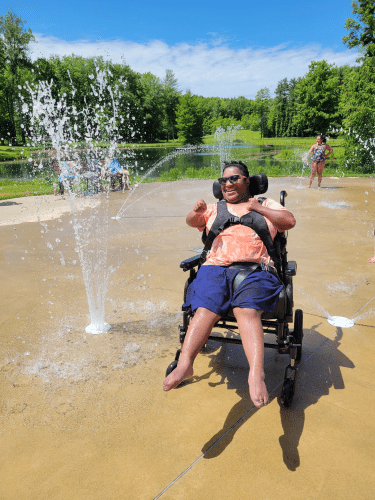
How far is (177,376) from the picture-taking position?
2.11 metres

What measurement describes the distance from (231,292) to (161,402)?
0.90m

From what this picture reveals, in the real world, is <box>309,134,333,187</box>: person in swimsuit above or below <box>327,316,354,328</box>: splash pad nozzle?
above

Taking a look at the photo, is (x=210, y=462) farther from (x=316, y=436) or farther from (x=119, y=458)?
(x=316, y=436)

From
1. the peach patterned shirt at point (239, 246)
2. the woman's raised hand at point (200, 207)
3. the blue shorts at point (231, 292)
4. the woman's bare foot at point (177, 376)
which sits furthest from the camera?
the woman's raised hand at point (200, 207)

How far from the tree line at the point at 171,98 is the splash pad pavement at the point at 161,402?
16.3 metres

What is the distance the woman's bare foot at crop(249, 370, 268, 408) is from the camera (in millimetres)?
1931

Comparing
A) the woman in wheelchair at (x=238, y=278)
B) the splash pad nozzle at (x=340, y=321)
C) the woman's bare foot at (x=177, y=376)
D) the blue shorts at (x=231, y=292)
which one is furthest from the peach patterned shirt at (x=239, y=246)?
the splash pad nozzle at (x=340, y=321)

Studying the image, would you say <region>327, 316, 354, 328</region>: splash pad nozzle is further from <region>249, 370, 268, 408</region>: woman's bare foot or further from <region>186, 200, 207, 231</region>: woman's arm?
<region>249, 370, 268, 408</region>: woman's bare foot

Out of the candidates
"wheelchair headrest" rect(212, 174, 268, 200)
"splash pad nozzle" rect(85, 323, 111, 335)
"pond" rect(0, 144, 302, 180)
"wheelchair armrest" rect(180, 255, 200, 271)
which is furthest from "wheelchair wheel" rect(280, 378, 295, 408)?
"pond" rect(0, 144, 302, 180)

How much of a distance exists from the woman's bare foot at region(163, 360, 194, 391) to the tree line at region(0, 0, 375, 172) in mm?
17780

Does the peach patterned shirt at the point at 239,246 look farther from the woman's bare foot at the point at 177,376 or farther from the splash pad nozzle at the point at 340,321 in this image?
the splash pad nozzle at the point at 340,321

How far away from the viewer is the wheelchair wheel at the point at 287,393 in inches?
95.0

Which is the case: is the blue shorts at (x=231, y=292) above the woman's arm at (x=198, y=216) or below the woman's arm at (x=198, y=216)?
below

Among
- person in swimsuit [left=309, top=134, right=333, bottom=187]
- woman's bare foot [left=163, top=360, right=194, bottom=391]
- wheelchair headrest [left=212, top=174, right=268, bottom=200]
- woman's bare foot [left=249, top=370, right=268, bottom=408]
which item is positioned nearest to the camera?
woman's bare foot [left=249, top=370, right=268, bottom=408]
